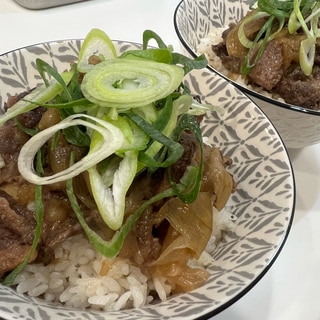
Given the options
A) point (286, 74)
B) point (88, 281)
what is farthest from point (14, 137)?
point (286, 74)

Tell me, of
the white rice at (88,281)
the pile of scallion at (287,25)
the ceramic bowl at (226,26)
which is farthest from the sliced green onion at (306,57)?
the white rice at (88,281)

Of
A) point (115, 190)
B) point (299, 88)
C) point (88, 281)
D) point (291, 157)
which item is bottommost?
point (291, 157)

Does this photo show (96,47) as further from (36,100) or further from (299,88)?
(299,88)

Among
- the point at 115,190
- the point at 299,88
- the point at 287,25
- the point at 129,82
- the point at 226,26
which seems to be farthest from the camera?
the point at 226,26

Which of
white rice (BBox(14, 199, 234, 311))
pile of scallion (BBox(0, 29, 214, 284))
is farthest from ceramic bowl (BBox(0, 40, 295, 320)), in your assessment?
pile of scallion (BBox(0, 29, 214, 284))

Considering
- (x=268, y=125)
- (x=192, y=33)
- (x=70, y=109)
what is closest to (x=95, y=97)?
(x=70, y=109)

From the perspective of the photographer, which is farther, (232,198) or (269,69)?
(269,69)

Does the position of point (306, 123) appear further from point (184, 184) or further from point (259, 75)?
point (184, 184)

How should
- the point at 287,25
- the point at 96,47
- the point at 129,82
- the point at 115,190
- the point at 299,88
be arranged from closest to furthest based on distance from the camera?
1. the point at 115,190
2. the point at 129,82
3. the point at 96,47
4. the point at 299,88
5. the point at 287,25
